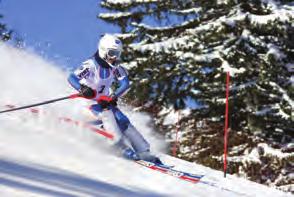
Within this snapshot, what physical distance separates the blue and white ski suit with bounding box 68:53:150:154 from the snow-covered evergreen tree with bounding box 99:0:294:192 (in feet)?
25.1

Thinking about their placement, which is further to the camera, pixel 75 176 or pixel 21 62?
pixel 21 62

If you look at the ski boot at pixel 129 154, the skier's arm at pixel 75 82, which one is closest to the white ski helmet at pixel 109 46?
the skier's arm at pixel 75 82

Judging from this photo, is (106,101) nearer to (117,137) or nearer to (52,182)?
(117,137)

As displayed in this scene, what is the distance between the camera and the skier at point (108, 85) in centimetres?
927

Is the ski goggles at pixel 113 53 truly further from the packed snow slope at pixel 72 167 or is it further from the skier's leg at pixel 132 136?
the packed snow slope at pixel 72 167

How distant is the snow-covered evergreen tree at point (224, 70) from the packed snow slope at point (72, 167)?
23.6ft

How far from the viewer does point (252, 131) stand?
17.2 m

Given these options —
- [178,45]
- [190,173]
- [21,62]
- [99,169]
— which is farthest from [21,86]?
[99,169]

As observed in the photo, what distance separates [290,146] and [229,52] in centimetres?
298

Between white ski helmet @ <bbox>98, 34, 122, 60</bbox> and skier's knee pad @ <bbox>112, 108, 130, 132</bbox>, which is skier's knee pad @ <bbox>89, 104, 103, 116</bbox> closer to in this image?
skier's knee pad @ <bbox>112, 108, 130, 132</bbox>

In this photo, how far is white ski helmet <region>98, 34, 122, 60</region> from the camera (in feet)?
30.3

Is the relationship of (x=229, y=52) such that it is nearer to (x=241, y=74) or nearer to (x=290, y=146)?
(x=241, y=74)

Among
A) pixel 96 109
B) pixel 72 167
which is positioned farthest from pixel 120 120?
pixel 72 167

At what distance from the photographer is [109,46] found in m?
9.24
